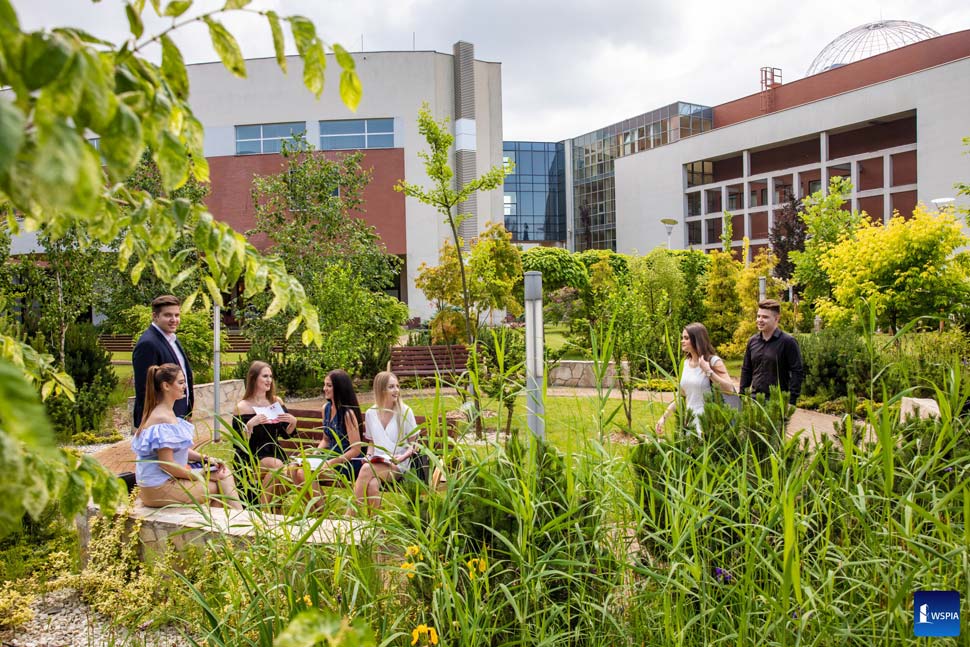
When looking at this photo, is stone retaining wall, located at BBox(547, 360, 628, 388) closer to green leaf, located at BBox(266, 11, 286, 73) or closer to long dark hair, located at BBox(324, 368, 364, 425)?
long dark hair, located at BBox(324, 368, 364, 425)

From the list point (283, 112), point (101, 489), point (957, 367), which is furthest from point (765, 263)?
point (283, 112)

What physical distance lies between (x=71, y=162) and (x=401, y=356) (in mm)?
15256

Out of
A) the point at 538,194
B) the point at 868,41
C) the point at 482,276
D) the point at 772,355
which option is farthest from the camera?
the point at 538,194

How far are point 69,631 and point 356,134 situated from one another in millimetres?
31867

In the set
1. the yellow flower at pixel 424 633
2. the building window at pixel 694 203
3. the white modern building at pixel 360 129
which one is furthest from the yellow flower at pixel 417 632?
the building window at pixel 694 203

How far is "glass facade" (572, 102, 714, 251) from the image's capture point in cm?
5119

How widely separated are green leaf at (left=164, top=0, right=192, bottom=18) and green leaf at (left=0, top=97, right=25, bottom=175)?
1.83 ft

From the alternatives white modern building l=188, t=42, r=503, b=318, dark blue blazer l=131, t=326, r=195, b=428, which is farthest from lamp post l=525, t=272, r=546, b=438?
white modern building l=188, t=42, r=503, b=318

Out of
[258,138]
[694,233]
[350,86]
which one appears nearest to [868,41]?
[694,233]

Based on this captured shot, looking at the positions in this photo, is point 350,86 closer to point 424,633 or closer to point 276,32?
point 276,32

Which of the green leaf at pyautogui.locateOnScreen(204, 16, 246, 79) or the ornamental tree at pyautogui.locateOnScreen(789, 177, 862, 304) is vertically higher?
the ornamental tree at pyautogui.locateOnScreen(789, 177, 862, 304)

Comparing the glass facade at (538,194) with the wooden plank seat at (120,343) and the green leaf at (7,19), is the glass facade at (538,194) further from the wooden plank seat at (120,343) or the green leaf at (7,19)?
the green leaf at (7,19)

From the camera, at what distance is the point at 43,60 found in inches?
31.1

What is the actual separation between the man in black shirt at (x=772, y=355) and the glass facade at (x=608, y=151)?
46.8 m
